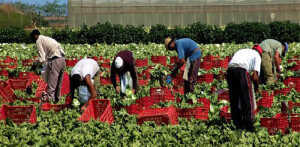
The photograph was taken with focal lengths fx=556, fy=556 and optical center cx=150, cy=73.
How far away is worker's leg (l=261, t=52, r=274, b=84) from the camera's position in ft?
40.7

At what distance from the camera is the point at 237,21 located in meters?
33.4

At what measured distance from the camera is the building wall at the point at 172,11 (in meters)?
33.4

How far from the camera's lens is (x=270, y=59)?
41.0 ft

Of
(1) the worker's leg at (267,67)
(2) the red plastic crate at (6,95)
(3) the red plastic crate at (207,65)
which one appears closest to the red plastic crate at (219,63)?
(3) the red plastic crate at (207,65)

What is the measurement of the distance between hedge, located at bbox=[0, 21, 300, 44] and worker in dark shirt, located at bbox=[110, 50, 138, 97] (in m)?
17.0

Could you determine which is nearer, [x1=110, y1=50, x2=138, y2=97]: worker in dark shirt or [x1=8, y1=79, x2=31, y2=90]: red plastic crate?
[x1=110, y1=50, x2=138, y2=97]: worker in dark shirt

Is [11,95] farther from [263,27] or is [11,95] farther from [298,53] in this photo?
[263,27]

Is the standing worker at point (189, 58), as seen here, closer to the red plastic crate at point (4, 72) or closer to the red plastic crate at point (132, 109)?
the red plastic crate at point (132, 109)

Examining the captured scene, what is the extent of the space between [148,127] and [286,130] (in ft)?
6.73

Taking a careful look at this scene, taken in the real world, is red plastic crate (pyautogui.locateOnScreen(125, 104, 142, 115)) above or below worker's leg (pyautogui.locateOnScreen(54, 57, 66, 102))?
below

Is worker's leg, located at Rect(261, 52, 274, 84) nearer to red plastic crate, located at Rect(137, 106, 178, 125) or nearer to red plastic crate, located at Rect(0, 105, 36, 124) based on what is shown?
red plastic crate, located at Rect(137, 106, 178, 125)

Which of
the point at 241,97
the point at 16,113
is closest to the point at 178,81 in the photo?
the point at 16,113

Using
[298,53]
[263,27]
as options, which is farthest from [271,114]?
[263,27]

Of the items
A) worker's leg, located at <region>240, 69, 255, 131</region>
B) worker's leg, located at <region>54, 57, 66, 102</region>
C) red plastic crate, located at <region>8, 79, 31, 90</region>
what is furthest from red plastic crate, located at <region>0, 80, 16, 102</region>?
worker's leg, located at <region>240, 69, 255, 131</region>
